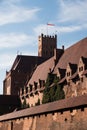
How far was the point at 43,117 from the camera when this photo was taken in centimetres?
2688

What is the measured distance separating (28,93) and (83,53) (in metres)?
18.1

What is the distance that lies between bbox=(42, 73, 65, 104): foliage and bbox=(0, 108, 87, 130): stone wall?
903 centimetres

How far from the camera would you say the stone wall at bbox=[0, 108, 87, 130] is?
68.0 feet

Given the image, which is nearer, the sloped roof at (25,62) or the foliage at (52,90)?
the foliage at (52,90)

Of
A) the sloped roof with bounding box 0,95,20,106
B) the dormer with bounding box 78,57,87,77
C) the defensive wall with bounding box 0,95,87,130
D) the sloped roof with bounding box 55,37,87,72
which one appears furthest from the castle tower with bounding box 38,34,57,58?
the defensive wall with bounding box 0,95,87,130

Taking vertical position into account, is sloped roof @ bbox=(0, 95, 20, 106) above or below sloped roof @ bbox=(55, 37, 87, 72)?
below

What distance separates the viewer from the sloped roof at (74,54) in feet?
146

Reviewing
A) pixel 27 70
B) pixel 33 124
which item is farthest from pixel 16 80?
pixel 33 124

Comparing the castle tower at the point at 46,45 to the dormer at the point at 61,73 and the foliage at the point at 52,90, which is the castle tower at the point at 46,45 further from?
the dormer at the point at 61,73

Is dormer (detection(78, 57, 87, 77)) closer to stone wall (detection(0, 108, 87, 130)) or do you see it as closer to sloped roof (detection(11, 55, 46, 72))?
stone wall (detection(0, 108, 87, 130))

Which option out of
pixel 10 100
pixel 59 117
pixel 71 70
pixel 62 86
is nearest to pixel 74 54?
pixel 62 86

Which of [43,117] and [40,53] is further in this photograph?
[40,53]

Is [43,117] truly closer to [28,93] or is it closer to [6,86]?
[28,93]

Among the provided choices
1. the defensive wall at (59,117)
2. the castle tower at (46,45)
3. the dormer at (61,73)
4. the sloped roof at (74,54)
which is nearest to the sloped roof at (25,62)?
the castle tower at (46,45)
